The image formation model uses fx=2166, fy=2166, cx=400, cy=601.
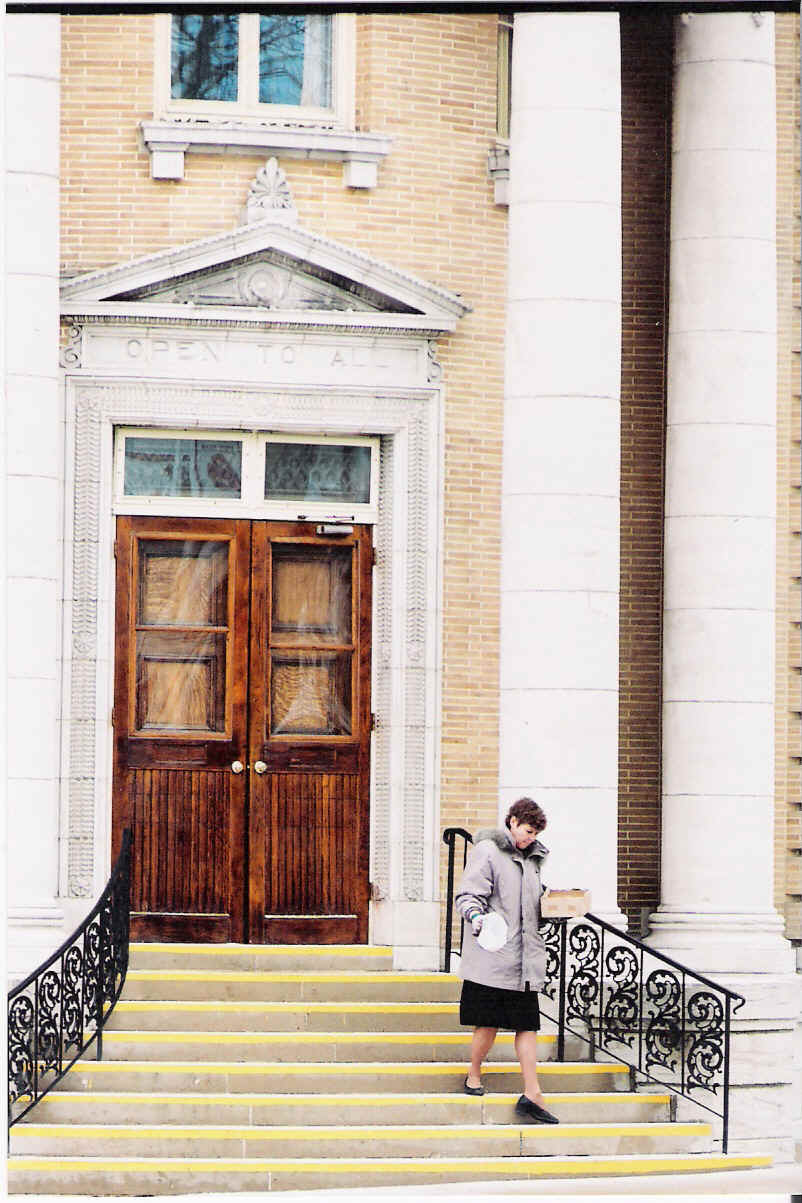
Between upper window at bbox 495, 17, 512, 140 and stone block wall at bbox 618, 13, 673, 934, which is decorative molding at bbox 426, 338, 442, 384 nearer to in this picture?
stone block wall at bbox 618, 13, 673, 934

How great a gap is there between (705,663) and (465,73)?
429cm

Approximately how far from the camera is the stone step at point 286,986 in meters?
12.9

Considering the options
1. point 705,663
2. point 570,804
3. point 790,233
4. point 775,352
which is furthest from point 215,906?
point 790,233

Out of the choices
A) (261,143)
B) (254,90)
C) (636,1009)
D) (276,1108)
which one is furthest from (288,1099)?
(254,90)

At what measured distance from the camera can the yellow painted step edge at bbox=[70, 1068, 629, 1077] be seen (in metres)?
11.9

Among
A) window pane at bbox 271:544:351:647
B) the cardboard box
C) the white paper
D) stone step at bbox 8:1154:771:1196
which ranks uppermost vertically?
window pane at bbox 271:544:351:647

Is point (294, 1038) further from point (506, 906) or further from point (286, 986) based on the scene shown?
point (506, 906)

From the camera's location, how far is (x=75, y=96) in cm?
1392

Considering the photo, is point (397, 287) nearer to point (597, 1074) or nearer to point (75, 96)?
point (75, 96)

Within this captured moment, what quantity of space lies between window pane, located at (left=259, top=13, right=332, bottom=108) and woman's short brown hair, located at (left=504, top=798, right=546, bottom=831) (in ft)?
17.1

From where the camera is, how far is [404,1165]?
1124 cm

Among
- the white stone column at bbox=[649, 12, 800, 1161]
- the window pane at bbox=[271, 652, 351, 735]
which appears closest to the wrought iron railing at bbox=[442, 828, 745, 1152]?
the white stone column at bbox=[649, 12, 800, 1161]

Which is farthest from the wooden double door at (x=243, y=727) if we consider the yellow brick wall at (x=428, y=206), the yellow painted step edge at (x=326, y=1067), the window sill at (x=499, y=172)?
the window sill at (x=499, y=172)

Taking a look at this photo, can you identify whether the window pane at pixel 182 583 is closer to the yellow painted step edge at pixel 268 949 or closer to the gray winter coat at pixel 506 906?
the yellow painted step edge at pixel 268 949
